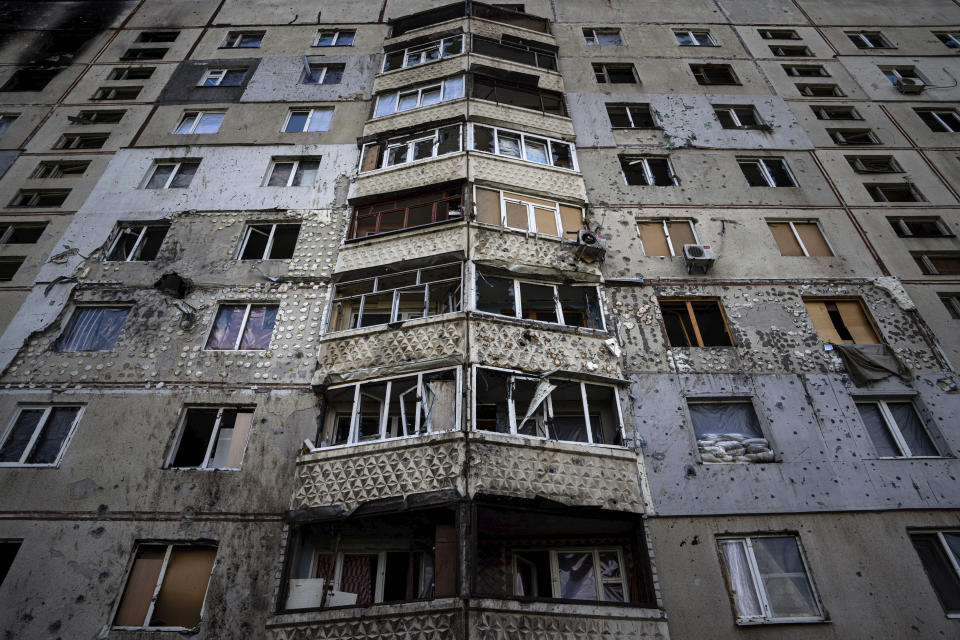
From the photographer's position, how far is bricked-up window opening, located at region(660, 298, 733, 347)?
1244cm

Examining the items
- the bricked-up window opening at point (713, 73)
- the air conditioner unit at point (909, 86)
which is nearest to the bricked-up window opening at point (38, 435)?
the bricked-up window opening at point (713, 73)

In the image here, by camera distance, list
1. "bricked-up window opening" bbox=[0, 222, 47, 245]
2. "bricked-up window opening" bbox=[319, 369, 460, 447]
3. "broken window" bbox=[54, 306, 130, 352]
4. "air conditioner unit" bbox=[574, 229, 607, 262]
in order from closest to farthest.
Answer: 1. "bricked-up window opening" bbox=[319, 369, 460, 447]
2. "broken window" bbox=[54, 306, 130, 352]
3. "air conditioner unit" bbox=[574, 229, 607, 262]
4. "bricked-up window opening" bbox=[0, 222, 47, 245]

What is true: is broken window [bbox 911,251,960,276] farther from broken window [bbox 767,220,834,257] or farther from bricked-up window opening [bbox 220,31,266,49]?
bricked-up window opening [bbox 220,31,266,49]

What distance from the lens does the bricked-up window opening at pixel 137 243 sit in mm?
14281

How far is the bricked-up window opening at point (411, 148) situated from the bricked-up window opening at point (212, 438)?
804 cm

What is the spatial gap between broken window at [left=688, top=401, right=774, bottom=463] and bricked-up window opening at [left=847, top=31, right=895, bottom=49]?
61.6 feet

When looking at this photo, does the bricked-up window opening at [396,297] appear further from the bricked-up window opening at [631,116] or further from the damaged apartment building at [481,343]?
the bricked-up window opening at [631,116]

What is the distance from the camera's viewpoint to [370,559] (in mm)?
10055

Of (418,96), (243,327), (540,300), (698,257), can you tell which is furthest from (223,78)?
(698,257)

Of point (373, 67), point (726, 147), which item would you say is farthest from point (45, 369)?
point (726, 147)

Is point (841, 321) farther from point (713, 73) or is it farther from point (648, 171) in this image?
point (713, 73)

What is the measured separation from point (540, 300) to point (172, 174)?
1192cm

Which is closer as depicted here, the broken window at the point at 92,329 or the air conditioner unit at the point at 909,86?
the broken window at the point at 92,329

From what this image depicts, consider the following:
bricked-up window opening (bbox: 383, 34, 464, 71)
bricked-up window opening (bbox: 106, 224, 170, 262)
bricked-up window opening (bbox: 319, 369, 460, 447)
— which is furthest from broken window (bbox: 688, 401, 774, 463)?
bricked-up window opening (bbox: 383, 34, 464, 71)
